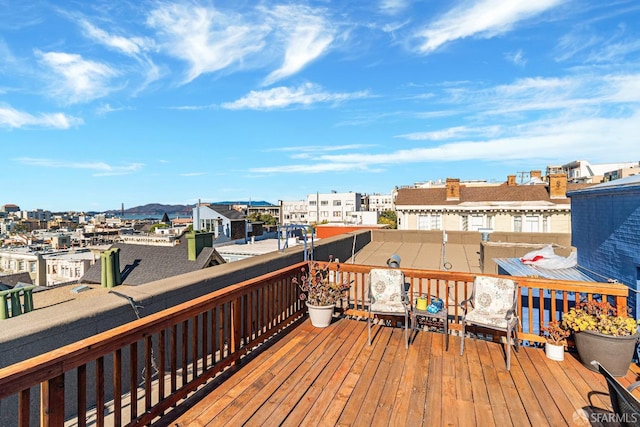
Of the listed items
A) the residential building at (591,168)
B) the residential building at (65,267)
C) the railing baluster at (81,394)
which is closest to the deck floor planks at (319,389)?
the railing baluster at (81,394)

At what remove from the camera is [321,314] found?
14.9 ft

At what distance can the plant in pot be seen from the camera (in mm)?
3135

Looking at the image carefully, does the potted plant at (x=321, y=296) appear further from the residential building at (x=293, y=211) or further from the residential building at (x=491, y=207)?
the residential building at (x=293, y=211)

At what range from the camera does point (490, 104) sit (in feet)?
58.6

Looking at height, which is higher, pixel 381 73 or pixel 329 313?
pixel 381 73

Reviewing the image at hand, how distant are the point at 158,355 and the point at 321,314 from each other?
2363 millimetres

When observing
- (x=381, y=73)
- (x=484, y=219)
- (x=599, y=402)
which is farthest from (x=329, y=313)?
(x=484, y=219)

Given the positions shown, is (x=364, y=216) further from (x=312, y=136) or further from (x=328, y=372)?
(x=328, y=372)

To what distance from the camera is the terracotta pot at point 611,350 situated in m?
3.12

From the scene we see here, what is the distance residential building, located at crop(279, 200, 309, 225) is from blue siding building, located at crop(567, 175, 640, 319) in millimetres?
85189

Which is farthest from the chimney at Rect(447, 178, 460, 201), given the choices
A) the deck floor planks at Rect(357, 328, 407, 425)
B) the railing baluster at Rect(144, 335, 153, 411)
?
the railing baluster at Rect(144, 335, 153, 411)

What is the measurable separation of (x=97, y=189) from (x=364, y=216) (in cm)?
5628

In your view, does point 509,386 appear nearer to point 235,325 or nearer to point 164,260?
point 235,325

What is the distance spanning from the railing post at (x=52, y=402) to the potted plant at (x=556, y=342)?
4.45 meters
